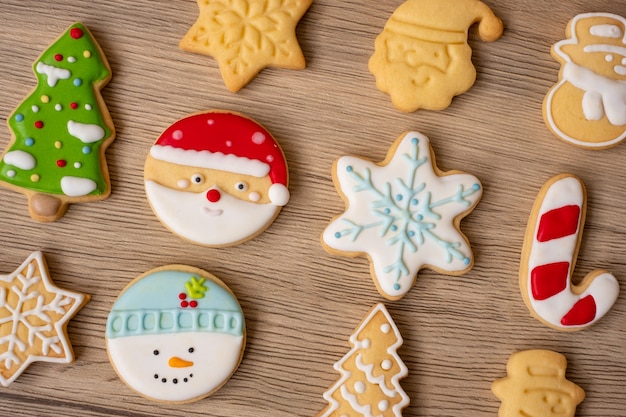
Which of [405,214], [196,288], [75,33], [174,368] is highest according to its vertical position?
[75,33]

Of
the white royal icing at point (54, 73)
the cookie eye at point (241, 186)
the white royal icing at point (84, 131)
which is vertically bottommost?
the cookie eye at point (241, 186)

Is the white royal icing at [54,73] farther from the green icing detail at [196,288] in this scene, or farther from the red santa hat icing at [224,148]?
the green icing detail at [196,288]

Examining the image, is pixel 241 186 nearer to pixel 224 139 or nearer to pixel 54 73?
pixel 224 139

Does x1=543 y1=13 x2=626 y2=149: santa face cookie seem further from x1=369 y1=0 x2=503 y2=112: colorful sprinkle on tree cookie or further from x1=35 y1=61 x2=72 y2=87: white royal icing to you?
x1=35 y1=61 x2=72 y2=87: white royal icing

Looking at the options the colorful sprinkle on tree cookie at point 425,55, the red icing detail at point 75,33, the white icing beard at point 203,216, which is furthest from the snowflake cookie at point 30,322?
the colorful sprinkle on tree cookie at point 425,55

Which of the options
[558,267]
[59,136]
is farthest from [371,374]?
[59,136]

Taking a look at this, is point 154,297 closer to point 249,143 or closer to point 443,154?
point 249,143
